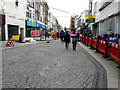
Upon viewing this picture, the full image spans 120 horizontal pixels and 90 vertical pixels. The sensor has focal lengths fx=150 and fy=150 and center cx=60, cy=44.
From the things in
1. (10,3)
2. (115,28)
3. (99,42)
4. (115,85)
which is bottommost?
(115,85)

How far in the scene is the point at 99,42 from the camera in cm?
1080

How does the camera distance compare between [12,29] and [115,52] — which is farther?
[12,29]

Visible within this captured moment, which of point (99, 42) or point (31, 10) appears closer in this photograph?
point (99, 42)

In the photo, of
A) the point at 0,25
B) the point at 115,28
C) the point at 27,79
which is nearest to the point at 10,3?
the point at 0,25

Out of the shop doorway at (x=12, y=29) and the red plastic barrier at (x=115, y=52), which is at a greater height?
the shop doorway at (x=12, y=29)

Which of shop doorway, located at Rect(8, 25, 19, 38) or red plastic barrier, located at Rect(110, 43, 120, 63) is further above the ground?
shop doorway, located at Rect(8, 25, 19, 38)

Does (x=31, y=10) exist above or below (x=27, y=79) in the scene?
above

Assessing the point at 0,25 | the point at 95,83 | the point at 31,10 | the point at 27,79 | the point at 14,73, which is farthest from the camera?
the point at 31,10

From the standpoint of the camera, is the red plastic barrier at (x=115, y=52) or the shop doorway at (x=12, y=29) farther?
the shop doorway at (x=12, y=29)

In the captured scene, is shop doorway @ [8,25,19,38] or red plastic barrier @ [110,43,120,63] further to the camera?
shop doorway @ [8,25,19,38]

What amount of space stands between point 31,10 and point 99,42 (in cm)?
2704

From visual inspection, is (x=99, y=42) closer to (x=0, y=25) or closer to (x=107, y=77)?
(x=107, y=77)

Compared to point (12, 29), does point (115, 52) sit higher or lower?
lower

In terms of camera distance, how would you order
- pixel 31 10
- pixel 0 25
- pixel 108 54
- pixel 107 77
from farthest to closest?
pixel 31 10
pixel 0 25
pixel 108 54
pixel 107 77
